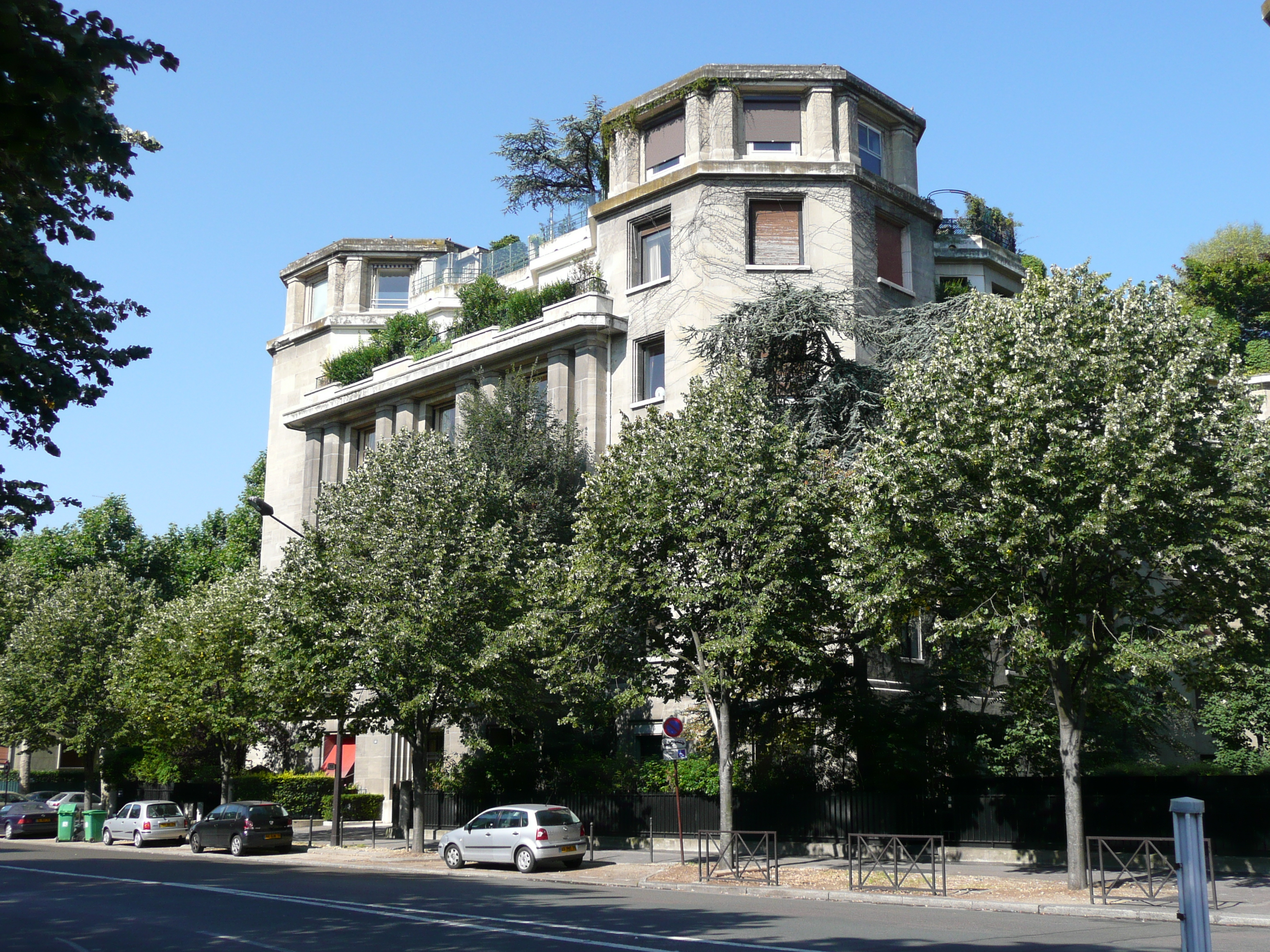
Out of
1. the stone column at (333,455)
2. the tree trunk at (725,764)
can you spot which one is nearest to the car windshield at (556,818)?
the tree trunk at (725,764)

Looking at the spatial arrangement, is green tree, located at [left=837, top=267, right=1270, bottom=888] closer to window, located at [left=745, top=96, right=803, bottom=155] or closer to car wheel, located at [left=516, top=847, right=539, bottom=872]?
car wheel, located at [left=516, top=847, right=539, bottom=872]

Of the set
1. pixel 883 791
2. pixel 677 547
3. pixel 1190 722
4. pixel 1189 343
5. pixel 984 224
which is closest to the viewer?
pixel 1189 343

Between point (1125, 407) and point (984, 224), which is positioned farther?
point (984, 224)

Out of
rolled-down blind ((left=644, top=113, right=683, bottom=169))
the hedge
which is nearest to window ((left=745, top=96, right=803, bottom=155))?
rolled-down blind ((left=644, top=113, right=683, bottom=169))

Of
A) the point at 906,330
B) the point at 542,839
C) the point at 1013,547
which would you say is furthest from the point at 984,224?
the point at 542,839

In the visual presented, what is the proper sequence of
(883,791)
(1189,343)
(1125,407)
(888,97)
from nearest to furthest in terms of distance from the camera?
(1125,407), (1189,343), (883,791), (888,97)

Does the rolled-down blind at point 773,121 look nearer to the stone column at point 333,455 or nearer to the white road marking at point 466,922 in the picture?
the stone column at point 333,455

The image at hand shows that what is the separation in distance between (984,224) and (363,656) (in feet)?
90.4

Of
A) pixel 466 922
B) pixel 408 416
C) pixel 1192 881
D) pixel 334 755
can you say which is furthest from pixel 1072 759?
pixel 334 755

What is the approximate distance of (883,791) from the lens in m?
25.9

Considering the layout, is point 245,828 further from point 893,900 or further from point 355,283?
point 355,283

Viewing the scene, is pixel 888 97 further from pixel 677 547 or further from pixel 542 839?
pixel 542 839

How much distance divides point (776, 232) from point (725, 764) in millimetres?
18322

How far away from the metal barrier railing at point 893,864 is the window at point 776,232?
18956mm
